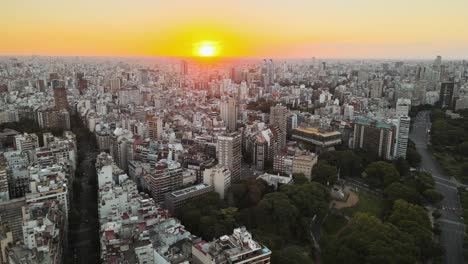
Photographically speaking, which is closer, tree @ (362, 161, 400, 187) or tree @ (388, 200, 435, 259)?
tree @ (388, 200, 435, 259)

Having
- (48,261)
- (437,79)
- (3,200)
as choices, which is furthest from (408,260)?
(437,79)

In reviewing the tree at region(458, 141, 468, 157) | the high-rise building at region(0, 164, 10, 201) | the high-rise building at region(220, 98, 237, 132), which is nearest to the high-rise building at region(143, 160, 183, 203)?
the high-rise building at region(0, 164, 10, 201)

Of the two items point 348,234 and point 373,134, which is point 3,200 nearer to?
point 348,234

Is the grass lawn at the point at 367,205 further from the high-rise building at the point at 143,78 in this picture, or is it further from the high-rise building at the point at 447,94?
the high-rise building at the point at 143,78

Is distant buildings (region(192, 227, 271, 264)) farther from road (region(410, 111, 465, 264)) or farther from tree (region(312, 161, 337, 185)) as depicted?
tree (region(312, 161, 337, 185))

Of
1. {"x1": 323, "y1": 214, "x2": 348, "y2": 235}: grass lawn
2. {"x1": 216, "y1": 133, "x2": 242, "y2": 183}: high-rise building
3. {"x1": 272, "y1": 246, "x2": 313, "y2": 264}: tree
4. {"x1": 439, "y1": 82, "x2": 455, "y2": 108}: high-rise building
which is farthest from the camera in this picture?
{"x1": 439, "y1": 82, "x2": 455, "y2": 108}: high-rise building

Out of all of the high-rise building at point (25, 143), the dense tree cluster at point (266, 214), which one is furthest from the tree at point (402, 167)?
the high-rise building at point (25, 143)
